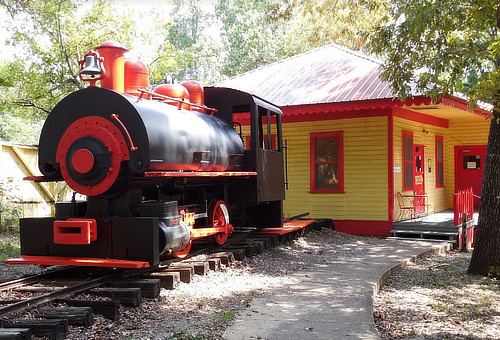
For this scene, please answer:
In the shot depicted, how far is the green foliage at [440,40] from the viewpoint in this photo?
8164 mm

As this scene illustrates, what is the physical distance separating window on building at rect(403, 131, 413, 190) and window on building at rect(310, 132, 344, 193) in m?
1.75

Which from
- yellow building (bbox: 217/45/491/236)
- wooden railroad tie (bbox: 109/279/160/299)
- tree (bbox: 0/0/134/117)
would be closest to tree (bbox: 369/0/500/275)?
yellow building (bbox: 217/45/491/236)

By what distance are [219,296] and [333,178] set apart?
810cm

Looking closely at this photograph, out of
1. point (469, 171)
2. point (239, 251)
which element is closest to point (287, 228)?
point (239, 251)

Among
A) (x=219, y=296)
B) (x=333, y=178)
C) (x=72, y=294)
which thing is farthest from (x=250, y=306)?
(x=333, y=178)

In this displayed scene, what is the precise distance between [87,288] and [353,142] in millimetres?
9145

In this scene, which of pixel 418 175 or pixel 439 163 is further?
pixel 439 163

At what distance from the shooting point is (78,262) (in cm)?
634

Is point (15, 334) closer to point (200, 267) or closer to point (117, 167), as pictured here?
point (117, 167)

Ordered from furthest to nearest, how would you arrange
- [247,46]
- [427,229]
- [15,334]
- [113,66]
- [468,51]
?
1. [247,46]
2. [427,229]
3. [468,51]
4. [113,66]
5. [15,334]

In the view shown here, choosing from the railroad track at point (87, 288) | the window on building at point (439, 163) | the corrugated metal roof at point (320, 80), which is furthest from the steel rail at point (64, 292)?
the window on building at point (439, 163)

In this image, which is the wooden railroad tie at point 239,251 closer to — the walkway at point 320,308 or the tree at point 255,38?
the walkway at point 320,308

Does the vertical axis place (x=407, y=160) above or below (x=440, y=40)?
below

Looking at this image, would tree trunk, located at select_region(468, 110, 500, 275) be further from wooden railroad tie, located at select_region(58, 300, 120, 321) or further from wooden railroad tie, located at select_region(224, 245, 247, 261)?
wooden railroad tie, located at select_region(58, 300, 120, 321)
